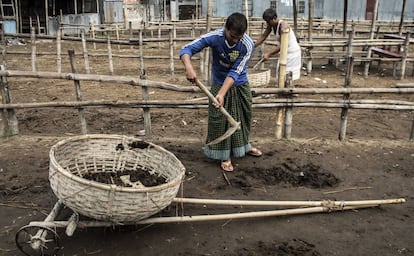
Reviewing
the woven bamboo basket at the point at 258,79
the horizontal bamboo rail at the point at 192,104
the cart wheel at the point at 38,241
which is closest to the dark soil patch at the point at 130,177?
the cart wheel at the point at 38,241

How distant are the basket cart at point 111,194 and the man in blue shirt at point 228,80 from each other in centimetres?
71

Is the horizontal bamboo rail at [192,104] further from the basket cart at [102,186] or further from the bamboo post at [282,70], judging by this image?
the basket cart at [102,186]

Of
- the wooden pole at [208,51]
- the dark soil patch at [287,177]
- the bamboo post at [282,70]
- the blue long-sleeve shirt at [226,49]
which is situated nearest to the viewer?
the blue long-sleeve shirt at [226,49]

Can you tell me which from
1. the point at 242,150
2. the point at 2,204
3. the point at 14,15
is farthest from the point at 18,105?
the point at 14,15

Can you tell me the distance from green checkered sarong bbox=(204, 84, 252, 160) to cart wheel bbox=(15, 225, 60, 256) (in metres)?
1.68

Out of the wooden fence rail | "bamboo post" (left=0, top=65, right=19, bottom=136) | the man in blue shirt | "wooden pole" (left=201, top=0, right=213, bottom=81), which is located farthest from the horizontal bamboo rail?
"wooden pole" (left=201, top=0, right=213, bottom=81)

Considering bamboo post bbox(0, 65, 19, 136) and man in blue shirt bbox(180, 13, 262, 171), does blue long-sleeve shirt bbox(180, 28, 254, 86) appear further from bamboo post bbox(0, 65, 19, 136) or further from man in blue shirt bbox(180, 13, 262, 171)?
bamboo post bbox(0, 65, 19, 136)

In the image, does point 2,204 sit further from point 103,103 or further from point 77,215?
point 103,103

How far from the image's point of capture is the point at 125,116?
5961 mm

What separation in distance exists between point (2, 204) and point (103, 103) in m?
1.54

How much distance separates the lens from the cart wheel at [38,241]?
246 centimetres

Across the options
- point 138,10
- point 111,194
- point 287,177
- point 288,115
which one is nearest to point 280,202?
point 287,177

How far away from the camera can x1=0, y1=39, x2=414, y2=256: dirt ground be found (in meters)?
2.78

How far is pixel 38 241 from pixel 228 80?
6.11 feet
